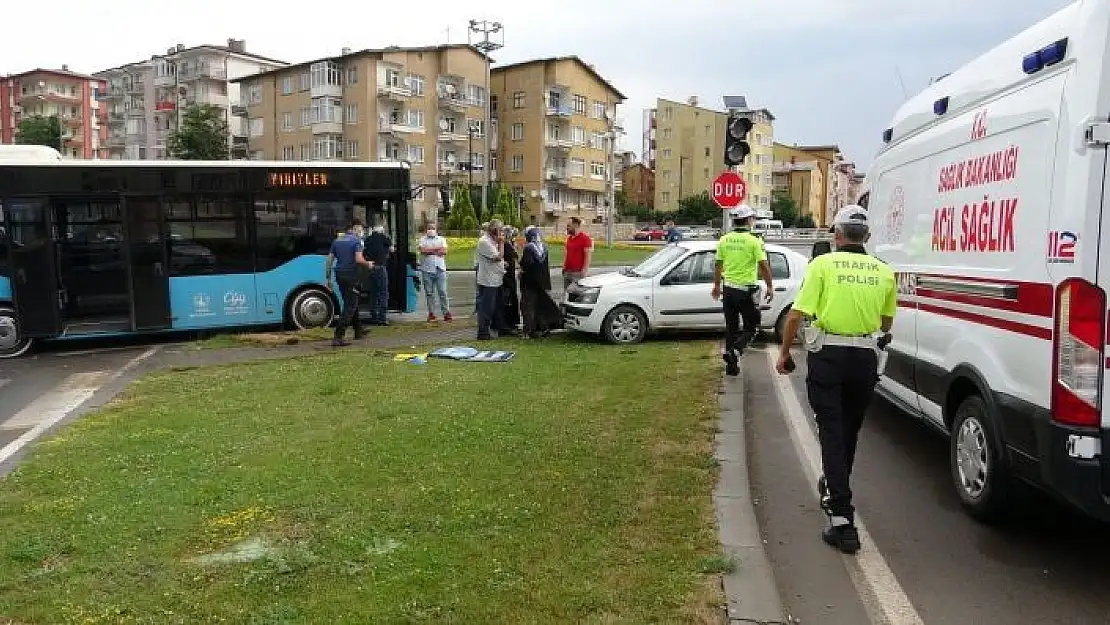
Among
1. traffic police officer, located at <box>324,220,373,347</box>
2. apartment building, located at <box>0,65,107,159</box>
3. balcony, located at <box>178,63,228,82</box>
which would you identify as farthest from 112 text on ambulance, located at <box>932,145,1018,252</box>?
apartment building, located at <box>0,65,107,159</box>

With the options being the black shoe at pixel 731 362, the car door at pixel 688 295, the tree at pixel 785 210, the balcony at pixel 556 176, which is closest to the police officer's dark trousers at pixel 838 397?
the black shoe at pixel 731 362

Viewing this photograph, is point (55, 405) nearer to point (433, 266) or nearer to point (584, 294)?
point (584, 294)

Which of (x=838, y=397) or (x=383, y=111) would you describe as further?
(x=383, y=111)

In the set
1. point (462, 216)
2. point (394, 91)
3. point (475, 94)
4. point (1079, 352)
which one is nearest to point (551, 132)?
point (475, 94)

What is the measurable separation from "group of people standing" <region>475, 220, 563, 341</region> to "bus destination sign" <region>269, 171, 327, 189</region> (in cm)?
323

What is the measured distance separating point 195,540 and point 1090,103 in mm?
4811

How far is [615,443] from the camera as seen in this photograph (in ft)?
21.3

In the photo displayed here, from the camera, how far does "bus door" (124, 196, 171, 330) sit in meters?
13.1

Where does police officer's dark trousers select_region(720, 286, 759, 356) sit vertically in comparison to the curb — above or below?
above

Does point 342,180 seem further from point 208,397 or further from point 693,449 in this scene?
point 693,449

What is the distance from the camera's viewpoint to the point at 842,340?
4699 millimetres

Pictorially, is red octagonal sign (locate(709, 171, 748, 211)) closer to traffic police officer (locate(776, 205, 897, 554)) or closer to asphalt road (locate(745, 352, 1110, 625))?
asphalt road (locate(745, 352, 1110, 625))

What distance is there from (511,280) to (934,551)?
9214mm

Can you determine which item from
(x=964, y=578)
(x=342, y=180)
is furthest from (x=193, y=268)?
(x=964, y=578)
